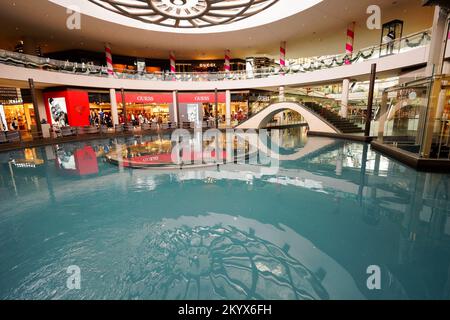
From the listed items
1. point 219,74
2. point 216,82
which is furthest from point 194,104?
point 219,74

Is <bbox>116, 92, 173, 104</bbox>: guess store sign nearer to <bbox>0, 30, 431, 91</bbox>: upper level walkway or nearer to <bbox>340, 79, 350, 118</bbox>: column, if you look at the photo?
<bbox>0, 30, 431, 91</bbox>: upper level walkway

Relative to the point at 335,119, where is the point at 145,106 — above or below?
above

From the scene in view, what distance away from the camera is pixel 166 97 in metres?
22.2

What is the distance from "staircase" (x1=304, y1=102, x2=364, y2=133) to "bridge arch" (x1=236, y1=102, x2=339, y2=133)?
366 mm

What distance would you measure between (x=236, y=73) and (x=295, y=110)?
26.1 ft

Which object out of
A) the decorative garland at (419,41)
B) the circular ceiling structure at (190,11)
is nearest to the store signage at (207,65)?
the circular ceiling structure at (190,11)

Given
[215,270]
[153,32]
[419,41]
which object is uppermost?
[153,32]

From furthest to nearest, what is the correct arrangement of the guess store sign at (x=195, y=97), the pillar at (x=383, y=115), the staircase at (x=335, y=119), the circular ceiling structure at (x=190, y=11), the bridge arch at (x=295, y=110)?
the guess store sign at (x=195, y=97)
the bridge arch at (x=295, y=110)
the staircase at (x=335, y=119)
the circular ceiling structure at (x=190, y=11)
the pillar at (x=383, y=115)

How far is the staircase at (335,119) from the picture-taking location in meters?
14.7

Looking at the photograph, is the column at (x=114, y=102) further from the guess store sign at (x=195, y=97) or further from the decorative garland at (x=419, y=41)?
the decorative garland at (x=419, y=41)

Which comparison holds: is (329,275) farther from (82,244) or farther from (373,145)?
(373,145)

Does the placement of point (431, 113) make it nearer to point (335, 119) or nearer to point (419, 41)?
point (419, 41)

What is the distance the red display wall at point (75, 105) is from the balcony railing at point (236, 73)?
169cm

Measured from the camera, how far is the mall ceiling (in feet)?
42.4
